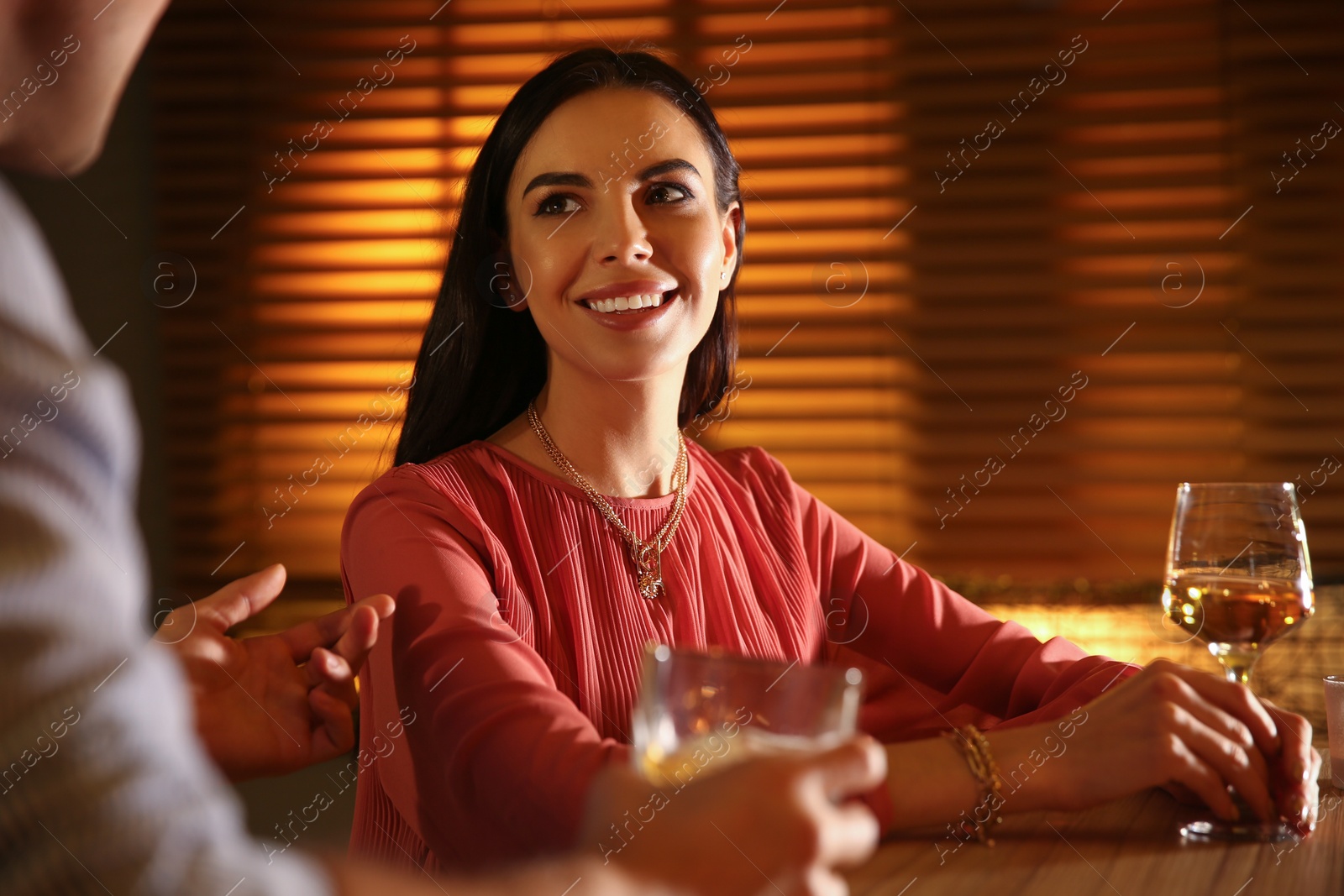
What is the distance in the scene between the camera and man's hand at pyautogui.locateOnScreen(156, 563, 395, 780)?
0.86 meters

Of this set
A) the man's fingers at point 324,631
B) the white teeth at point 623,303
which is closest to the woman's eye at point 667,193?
the white teeth at point 623,303

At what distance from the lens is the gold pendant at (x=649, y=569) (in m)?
1.22

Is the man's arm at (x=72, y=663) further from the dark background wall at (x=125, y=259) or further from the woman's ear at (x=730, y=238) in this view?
the dark background wall at (x=125, y=259)

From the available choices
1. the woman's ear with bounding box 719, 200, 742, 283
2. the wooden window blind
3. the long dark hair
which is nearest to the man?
the long dark hair

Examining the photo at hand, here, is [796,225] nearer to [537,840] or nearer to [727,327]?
[727,327]

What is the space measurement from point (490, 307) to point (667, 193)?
256mm

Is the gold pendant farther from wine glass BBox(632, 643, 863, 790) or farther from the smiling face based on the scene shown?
wine glass BBox(632, 643, 863, 790)

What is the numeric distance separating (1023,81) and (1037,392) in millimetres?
652

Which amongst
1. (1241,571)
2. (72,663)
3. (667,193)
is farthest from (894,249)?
(72,663)

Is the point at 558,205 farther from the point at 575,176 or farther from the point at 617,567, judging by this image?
the point at 617,567

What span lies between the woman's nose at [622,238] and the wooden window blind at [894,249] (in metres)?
1.19

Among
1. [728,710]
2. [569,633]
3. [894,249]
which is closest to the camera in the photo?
[728,710]

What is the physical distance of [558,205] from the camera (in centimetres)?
124

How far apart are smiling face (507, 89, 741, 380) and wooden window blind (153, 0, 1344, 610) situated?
3.74ft
